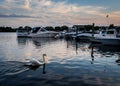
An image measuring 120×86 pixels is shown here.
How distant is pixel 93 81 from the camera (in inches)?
561

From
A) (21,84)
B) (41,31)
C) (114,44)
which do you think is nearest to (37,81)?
(21,84)

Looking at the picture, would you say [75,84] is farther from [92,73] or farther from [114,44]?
[114,44]

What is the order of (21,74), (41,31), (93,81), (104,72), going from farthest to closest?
1. (41,31)
2. (104,72)
3. (21,74)
4. (93,81)

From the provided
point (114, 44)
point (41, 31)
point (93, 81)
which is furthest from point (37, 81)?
point (41, 31)

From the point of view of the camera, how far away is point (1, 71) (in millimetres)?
16344

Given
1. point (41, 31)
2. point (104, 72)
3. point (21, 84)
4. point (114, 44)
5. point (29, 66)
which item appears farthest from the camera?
point (41, 31)

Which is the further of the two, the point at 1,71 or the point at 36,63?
the point at 36,63

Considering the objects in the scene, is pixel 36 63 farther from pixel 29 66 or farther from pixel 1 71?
pixel 1 71

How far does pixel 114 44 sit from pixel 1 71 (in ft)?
102

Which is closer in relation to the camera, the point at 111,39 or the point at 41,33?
the point at 111,39

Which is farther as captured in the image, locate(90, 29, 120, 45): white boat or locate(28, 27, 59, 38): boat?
locate(28, 27, 59, 38): boat

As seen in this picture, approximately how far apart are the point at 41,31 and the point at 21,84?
74.5 meters

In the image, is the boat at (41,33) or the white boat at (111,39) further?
the boat at (41,33)

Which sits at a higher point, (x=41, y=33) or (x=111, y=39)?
Answer: (x=41, y=33)
